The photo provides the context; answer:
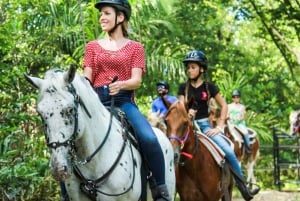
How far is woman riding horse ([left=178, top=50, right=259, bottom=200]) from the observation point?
8.88 m

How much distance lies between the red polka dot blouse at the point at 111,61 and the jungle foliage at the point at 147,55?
2.16 meters

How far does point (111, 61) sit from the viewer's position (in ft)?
19.9

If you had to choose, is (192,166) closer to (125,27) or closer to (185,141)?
(185,141)

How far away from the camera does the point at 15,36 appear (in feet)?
34.3

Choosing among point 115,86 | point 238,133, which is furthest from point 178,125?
point 238,133

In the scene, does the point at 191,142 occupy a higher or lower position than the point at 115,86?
lower

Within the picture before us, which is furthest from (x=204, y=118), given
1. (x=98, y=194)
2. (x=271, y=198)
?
(x=271, y=198)

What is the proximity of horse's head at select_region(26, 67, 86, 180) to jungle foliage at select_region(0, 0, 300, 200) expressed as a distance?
9.98 feet

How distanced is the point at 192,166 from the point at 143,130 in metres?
2.86

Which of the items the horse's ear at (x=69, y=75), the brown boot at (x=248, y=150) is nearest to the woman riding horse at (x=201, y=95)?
the horse's ear at (x=69, y=75)

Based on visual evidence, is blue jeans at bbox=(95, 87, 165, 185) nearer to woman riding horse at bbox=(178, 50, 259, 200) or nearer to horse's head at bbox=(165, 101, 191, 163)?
horse's head at bbox=(165, 101, 191, 163)

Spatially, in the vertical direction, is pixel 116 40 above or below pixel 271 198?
above

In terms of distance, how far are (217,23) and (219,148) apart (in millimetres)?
19553

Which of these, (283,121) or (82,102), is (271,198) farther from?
(82,102)
